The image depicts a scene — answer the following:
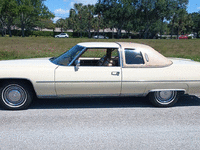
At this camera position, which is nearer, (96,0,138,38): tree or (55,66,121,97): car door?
(55,66,121,97): car door

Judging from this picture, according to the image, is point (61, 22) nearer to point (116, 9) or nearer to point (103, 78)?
point (116, 9)

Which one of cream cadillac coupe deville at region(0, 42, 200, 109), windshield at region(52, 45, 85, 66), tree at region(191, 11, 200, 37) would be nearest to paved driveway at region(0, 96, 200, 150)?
cream cadillac coupe deville at region(0, 42, 200, 109)

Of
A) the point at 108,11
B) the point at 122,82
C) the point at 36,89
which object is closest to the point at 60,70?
the point at 36,89

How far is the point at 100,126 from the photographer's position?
14.0 feet

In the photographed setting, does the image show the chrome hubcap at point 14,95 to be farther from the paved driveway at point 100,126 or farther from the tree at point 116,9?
the tree at point 116,9

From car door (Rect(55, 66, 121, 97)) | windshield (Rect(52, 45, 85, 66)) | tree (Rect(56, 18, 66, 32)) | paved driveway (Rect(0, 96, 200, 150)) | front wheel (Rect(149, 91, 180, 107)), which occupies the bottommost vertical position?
paved driveway (Rect(0, 96, 200, 150))

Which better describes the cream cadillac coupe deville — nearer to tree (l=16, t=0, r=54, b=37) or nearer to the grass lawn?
the grass lawn

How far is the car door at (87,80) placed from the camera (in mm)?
4812

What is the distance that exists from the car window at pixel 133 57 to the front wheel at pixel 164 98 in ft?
2.60

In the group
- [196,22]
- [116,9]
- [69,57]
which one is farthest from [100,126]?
[196,22]

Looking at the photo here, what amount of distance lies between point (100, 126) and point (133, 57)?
5.54ft

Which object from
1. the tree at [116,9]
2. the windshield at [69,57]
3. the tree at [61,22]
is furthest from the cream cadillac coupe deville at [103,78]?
the tree at [61,22]

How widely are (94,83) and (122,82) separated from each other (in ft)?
1.90

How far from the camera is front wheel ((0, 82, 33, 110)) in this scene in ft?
15.9
